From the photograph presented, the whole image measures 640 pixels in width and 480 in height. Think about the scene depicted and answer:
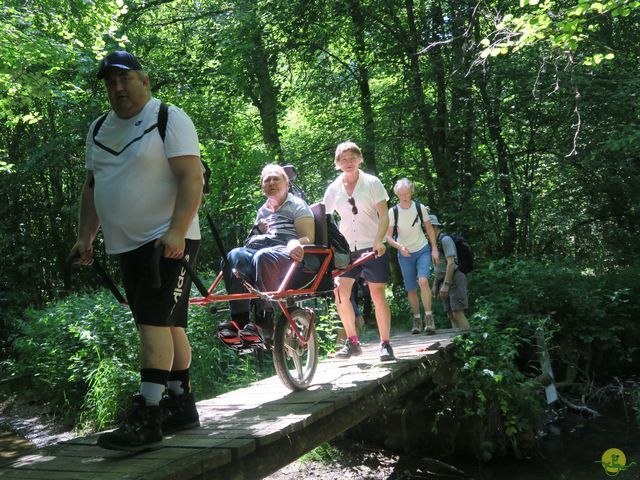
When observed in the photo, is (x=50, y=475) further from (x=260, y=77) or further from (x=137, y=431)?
(x=260, y=77)

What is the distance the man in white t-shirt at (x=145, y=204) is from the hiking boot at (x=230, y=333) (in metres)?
1.21

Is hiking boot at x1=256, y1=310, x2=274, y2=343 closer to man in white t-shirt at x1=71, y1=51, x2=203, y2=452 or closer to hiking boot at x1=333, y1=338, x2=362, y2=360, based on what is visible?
man in white t-shirt at x1=71, y1=51, x2=203, y2=452

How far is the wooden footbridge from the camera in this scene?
3303 mm

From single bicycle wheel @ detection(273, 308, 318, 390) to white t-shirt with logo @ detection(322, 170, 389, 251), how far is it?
4.54 feet

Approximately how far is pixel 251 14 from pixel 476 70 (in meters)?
4.88

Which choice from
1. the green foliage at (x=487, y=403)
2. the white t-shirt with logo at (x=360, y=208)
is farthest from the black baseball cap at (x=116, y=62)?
the green foliage at (x=487, y=403)

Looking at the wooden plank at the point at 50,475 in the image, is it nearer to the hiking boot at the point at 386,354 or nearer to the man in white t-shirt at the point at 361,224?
the man in white t-shirt at the point at 361,224

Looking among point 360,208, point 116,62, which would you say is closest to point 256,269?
point 116,62

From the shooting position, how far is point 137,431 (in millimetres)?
3383

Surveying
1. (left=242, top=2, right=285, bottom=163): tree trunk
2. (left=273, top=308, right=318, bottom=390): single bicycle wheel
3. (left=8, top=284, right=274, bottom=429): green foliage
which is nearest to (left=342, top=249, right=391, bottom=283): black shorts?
(left=273, top=308, right=318, bottom=390): single bicycle wheel

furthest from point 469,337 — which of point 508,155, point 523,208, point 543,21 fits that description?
point 508,155

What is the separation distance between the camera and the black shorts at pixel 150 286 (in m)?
3.44

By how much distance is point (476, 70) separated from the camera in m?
14.1

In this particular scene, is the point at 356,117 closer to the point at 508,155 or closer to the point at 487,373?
the point at 508,155
